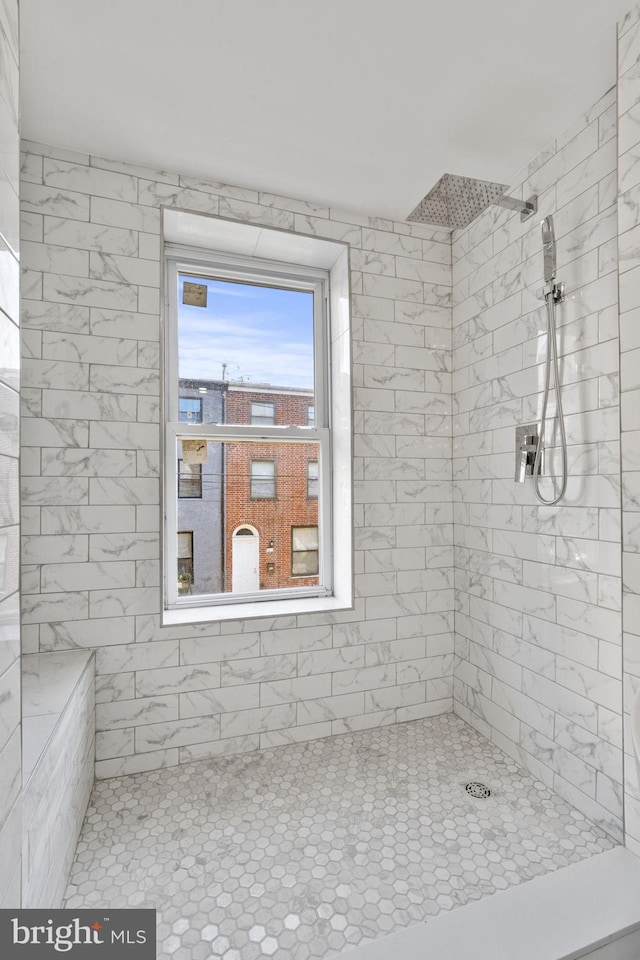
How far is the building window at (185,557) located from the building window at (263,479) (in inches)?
15.1

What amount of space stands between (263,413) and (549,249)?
146 centimetres

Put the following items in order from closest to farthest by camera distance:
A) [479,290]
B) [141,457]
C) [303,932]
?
[303,932] < [141,457] < [479,290]

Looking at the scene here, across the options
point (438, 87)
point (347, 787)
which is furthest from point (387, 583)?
point (438, 87)

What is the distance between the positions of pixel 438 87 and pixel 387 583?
2.04m

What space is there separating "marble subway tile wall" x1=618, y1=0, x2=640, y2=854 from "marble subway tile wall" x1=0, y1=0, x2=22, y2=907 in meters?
1.59

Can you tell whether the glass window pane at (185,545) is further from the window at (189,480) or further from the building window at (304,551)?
the building window at (304,551)

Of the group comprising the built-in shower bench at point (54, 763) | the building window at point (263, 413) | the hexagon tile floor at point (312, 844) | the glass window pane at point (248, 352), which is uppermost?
the glass window pane at point (248, 352)

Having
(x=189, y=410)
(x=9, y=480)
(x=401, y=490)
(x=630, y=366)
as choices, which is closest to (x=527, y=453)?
(x=630, y=366)

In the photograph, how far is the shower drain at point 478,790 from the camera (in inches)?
69.9

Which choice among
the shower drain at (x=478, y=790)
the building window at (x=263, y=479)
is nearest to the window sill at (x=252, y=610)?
the building window at (x=263, y=479)

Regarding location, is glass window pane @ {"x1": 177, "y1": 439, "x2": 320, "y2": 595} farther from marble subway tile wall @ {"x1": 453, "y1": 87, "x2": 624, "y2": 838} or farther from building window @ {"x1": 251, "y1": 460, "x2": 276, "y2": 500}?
marble subway tile wall @ {"x1": 453, "y1": 87, "x2": 624, "y2": 838}

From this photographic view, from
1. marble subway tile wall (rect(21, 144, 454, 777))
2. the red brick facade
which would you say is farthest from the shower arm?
the red brick facade

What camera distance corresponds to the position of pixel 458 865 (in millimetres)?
1450

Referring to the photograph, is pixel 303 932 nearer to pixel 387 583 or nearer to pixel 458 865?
pixel 458 865
